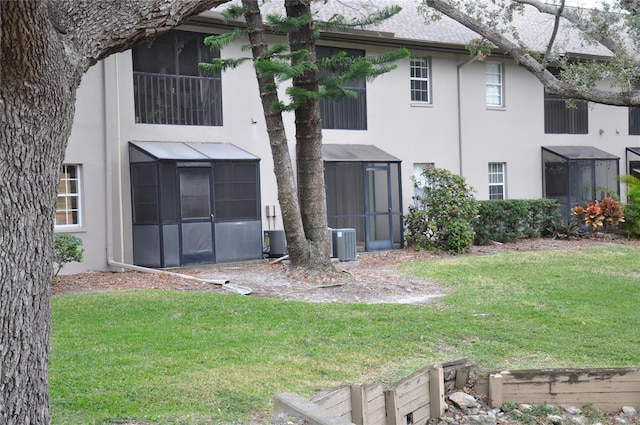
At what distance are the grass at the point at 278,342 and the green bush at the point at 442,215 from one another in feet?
16.5

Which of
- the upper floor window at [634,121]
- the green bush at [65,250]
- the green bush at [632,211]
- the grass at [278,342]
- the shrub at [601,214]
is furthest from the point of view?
the upper floor window at [634,121]

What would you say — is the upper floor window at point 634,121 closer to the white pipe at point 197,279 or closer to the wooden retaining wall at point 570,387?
the white pipe at point 197,279

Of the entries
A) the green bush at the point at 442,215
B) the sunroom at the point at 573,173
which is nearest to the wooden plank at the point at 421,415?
the green bush at the point at 442,215

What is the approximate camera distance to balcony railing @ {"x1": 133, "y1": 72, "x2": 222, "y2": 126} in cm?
1734

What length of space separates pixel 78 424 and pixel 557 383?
13.3 feet

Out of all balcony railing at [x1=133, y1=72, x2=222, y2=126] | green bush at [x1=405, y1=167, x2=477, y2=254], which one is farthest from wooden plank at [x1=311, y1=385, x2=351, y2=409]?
green bush at [x1=405, y1=167, x2=477, y2=254]

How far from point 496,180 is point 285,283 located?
12.0m

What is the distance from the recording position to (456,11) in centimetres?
1625

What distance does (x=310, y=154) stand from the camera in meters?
14.4

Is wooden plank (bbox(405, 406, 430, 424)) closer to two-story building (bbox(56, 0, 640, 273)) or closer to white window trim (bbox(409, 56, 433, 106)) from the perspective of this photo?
two-story building (bbox(56, 0, 640, 273))

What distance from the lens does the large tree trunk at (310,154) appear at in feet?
47.0

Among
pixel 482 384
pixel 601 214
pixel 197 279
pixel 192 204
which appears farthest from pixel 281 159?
pixel 601 214

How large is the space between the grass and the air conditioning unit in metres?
3.92

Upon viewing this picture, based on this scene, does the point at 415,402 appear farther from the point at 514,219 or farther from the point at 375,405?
the point at 514,219
